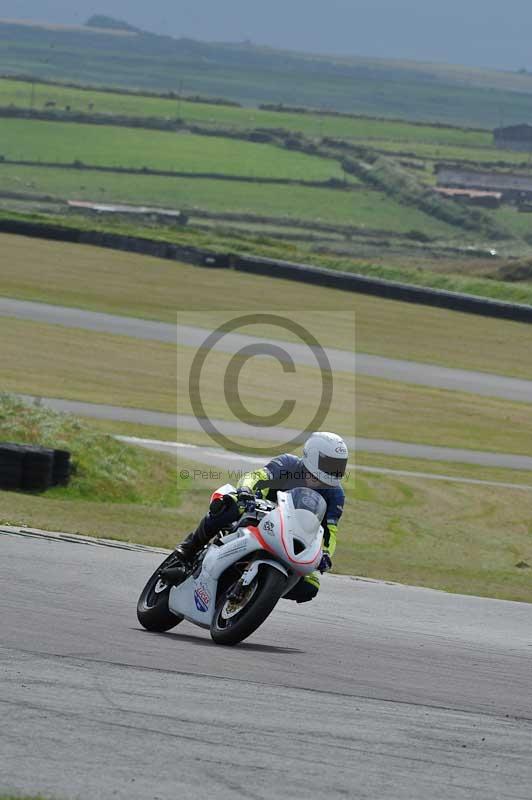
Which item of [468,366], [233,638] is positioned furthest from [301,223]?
[233,638]

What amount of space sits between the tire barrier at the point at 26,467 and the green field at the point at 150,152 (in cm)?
11734

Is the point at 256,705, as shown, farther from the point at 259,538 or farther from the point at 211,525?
the point at 211,525

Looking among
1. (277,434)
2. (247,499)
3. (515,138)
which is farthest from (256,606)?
(515,138)

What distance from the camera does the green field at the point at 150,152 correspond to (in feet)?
451

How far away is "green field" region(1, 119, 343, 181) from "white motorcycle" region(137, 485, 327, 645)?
4972 inches

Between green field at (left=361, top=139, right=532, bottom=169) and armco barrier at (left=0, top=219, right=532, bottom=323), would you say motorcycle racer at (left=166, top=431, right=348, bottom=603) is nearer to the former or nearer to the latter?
armco barrier at (left=0, top=219, right=532, bottom=323)

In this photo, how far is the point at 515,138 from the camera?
195 metres

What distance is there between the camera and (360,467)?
86.3 ft

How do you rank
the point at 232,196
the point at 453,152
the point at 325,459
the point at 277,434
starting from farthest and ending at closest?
the point at 453,152
the point at 232,196
the point at 277,434
the point at 325,459

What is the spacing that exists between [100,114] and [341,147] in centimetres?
2919

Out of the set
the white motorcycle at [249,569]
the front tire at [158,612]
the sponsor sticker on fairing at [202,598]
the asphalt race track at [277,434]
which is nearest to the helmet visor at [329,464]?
the white motorcycle at [249,569]

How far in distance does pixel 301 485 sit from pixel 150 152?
5469 inches

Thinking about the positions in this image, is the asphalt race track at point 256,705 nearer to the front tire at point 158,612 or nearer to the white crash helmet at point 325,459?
the front tire at point 158,612

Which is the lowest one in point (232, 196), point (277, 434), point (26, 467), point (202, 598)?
point (232, 196)
